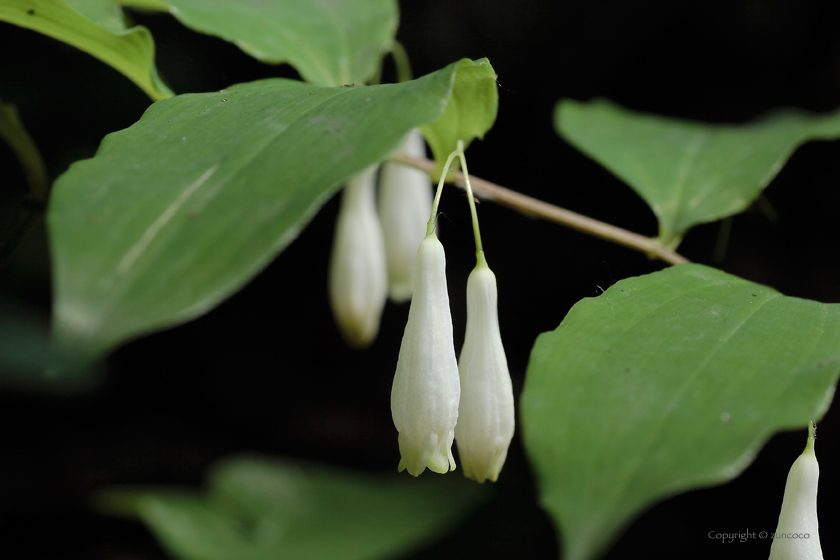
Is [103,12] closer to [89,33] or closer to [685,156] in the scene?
[89,33]

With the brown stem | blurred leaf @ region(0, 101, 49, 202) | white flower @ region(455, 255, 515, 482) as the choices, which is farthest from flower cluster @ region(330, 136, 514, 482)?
blurred leaf @ region(0, 101, 49, 202)

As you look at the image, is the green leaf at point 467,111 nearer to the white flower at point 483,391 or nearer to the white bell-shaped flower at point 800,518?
the white flower at point 483,391

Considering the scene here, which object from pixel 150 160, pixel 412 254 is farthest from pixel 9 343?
pixel 150 160

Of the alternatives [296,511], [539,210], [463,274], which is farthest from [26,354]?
[539,210]

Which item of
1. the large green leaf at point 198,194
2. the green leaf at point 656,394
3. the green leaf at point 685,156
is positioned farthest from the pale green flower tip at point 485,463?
the green leaf at point 685,156

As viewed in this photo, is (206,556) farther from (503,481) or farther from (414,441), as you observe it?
(414,441)

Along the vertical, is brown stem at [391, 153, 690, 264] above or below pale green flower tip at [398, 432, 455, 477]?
above

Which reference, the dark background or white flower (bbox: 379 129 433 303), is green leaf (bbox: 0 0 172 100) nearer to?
white flower (bbox: 379 129 433 303)
